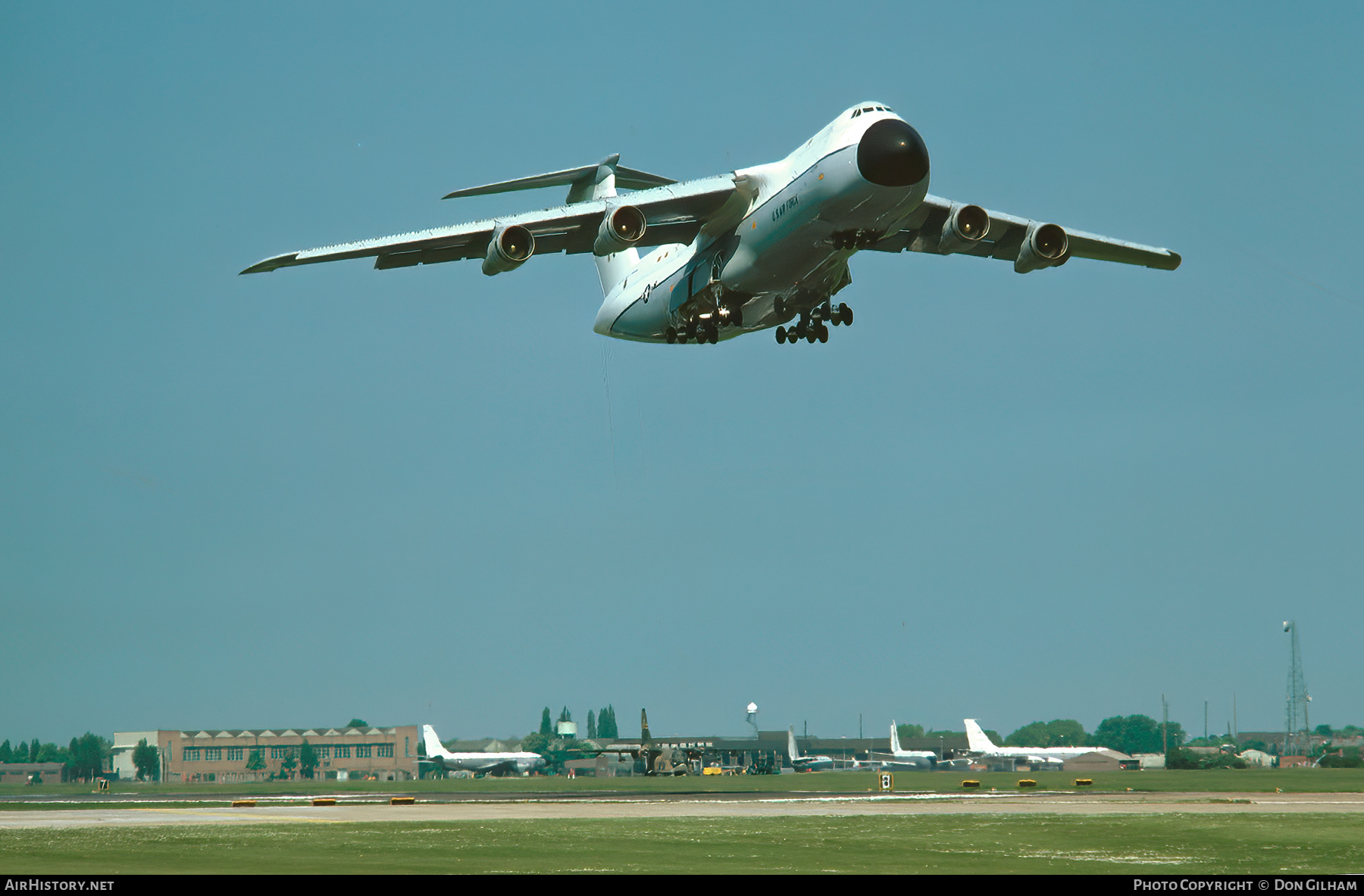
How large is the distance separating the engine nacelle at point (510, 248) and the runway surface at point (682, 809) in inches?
500

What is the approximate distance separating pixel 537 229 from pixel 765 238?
19.3 ft

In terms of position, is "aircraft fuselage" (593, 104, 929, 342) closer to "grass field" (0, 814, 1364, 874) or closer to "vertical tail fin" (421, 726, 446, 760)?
"grass field" (0, 814, 1364, 874)

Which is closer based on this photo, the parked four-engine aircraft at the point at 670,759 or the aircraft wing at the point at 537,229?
the aircraft wing at the point at 537,229

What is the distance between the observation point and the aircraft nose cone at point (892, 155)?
25.8 meters

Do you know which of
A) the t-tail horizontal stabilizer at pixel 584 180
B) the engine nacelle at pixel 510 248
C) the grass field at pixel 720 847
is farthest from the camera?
the t-tail horizontal stabilizer at pixel 584 180

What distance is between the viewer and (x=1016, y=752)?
11206 centimetres

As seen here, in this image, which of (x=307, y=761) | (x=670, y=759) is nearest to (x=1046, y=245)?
(x=670, y=759)

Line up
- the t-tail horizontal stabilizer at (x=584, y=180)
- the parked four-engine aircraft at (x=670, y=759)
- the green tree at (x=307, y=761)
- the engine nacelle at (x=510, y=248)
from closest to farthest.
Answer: the engine nacelle at (x=510, y=248), the t-tail horizontal stabilizer at (x=584, y=180), the parked four-engine aircraft at (x=670, y=759), the green tree at (x=307, y=761)

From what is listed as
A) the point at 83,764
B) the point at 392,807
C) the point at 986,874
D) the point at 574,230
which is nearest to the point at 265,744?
the point at 83,764

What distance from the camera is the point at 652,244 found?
34656 mm

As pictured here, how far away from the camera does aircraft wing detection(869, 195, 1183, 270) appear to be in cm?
3369

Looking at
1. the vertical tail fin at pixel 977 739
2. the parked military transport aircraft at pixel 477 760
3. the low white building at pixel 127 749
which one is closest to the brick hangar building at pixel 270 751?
the low white building at pixel 127 749

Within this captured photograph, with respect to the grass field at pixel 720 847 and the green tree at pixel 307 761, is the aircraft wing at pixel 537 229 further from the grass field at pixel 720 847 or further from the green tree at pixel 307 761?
the green tree at pixel 307 761

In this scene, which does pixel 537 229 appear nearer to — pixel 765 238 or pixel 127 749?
pixel 765 238
